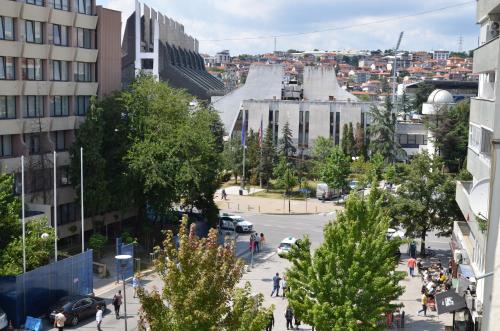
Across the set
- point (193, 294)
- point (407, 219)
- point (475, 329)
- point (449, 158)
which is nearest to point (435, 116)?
point (449, 158)

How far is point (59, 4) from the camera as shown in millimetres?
39156

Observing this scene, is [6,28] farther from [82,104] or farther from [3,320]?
[3,320]

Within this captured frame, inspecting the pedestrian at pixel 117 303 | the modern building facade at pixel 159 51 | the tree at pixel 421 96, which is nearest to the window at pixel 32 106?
the pedestrian at pixel 117 303

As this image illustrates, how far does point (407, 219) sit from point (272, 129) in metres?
46.8

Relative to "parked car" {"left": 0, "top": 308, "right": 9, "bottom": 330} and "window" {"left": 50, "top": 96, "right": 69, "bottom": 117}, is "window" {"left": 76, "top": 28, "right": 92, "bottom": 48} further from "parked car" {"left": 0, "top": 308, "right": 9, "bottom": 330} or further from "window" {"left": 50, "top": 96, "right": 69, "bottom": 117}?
"parked car" {"left": 0, "top": 308, "right": 9, "bottom": 330}

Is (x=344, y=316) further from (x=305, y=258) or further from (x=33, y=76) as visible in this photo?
(x=33, y=76)

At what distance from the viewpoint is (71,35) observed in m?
40.1

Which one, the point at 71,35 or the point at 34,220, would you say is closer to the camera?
the point at 34,220

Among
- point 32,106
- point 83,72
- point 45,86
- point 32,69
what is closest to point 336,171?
point 83,72

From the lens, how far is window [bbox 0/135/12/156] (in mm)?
36562

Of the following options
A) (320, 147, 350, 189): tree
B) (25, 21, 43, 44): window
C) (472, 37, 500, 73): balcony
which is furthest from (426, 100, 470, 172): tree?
(25, 21, 43, 44): window

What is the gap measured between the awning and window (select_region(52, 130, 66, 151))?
2394 cm

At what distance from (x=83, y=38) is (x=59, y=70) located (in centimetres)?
305

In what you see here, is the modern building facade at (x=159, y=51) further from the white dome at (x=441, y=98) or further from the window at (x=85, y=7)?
the white dome at (x=441, y=98)
